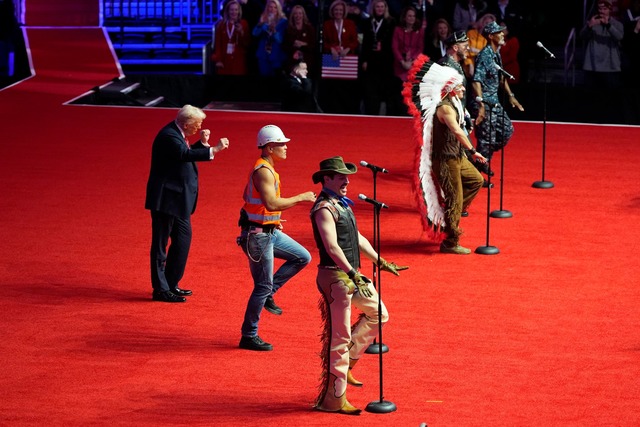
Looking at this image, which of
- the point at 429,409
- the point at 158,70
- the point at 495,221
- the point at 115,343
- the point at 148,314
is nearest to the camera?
the point at 429,409

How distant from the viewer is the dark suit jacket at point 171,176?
11086mm

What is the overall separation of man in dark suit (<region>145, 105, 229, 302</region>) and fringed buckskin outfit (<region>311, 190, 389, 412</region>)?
2.53m

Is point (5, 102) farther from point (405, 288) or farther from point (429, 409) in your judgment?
point (429, 409)

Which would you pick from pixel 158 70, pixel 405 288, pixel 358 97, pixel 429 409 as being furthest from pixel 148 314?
pixel 158 70

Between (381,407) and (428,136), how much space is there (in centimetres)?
492

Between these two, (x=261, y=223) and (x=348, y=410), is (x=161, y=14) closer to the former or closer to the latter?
(x=261, y=223)

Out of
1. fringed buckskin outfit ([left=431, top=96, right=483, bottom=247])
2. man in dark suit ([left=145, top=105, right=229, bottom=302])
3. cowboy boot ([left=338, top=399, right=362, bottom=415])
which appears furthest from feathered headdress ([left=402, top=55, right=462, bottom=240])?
cowboy boot ([left=338, top=399, right=362, bottom=415])

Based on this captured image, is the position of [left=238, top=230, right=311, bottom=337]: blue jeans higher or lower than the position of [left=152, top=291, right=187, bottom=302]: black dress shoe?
higher

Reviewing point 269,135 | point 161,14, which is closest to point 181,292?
point 269,135

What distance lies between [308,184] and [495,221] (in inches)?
111

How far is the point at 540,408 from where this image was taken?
348 inches

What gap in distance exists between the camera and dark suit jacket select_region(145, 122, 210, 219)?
11.1 meters

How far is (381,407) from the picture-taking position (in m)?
8.75

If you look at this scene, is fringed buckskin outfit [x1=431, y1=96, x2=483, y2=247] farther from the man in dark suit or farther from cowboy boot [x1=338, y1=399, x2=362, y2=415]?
cowboy boot [x1=338, y1=399, x2=362, y2=415]
